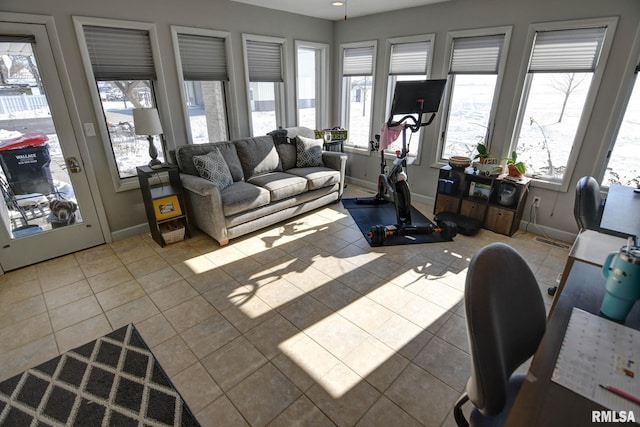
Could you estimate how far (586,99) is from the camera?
3115 mm

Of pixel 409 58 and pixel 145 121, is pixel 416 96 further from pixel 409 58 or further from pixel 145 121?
pixel 145 121

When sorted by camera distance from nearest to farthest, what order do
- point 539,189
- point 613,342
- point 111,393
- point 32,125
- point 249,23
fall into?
1. point 613,342
2. point 111,393
3. point 32,125
4. point 539,189
5. point 249,23

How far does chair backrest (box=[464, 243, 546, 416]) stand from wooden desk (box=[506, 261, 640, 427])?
0.23ft

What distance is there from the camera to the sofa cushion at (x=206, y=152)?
356cm

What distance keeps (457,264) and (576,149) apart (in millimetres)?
1746

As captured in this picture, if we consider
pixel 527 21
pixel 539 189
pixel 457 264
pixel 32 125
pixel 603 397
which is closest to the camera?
pixel 603 397

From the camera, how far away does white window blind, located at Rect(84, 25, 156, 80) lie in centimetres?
301

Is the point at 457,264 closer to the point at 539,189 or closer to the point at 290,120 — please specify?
the point at 539,189

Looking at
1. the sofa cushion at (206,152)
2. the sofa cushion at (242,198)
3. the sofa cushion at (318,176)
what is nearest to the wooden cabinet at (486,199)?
the sofa cushion at (318,176)

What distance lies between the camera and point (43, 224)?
122 inches

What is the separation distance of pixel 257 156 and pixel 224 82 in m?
1.03

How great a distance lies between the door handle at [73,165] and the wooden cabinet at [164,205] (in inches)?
20.2

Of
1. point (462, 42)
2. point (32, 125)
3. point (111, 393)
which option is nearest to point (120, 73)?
point (32, 125)

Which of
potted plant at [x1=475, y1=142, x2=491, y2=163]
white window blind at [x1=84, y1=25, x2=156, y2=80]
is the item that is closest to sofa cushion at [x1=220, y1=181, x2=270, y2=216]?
white window blind at [x1=84, y1=25, x2=156, y2=80]
